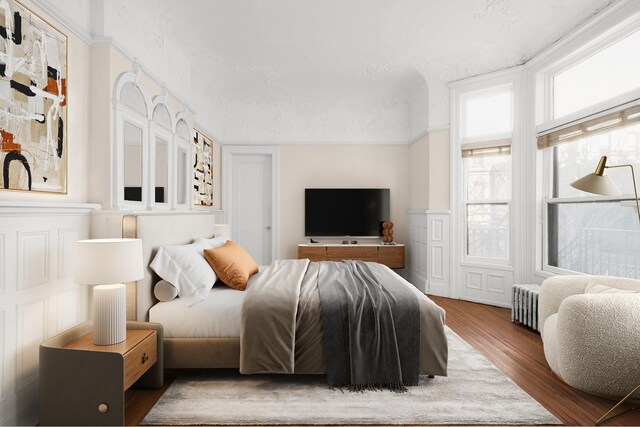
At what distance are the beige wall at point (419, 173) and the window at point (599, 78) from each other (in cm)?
156

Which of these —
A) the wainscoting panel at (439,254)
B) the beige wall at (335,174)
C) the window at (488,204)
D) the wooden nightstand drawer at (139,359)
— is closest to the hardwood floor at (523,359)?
the wainscoting panel at (439,254)

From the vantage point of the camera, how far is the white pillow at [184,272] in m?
2.31

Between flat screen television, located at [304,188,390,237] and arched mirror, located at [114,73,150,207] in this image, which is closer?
arched mirror, located at [114,73,150,207]

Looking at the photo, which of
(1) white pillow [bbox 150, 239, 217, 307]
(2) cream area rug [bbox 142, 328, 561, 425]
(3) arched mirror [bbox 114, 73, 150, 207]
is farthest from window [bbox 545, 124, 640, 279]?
(3) arched mirror [bbox 114, 73, 150, 207]

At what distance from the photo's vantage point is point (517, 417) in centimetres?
182

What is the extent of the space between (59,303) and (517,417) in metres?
2.72

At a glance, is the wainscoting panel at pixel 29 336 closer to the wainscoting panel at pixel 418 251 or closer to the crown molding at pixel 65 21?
the crown molding at pixel 65 21

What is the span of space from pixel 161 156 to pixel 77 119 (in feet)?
3.22

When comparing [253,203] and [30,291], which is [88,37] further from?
[253,203]

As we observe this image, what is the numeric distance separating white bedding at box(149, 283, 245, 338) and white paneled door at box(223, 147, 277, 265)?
3.27 m

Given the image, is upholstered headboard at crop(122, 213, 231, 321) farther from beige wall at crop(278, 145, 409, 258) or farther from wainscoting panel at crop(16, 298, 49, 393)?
beige wall at crop(278, 145, 409, 258)

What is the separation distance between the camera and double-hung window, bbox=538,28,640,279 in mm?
2740

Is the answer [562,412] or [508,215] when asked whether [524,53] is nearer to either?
[508,215]

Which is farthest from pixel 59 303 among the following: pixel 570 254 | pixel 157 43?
pixel 570 254
